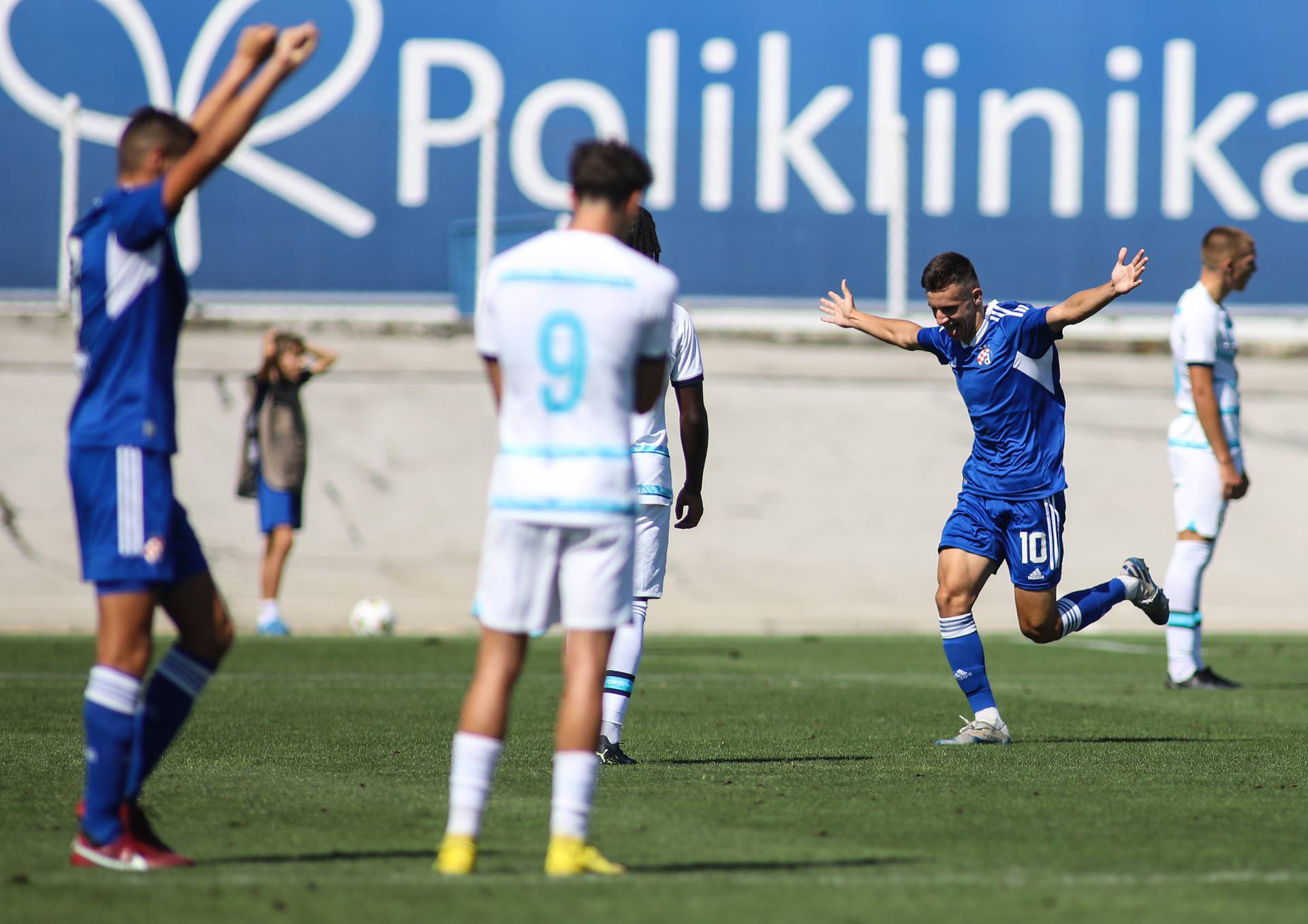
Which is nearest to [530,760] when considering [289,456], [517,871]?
[517,871]

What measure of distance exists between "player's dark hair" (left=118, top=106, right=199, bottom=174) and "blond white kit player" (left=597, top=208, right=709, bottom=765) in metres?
2.51

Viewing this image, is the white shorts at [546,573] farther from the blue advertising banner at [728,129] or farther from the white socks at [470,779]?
the blue advertising banner at [728,129]

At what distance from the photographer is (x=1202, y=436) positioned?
10.4 m

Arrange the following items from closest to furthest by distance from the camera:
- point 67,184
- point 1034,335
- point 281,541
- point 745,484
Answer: point 1034,335 < point 281,541 < point 67,184 < point 745,484

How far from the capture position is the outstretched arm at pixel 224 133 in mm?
4398

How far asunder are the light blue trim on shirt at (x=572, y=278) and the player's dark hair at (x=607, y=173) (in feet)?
0.75

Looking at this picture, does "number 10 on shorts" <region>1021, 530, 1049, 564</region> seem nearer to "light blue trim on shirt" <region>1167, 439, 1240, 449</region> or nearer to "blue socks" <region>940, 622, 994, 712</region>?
"blue socks" <region>940, 622, 994, 712</region>

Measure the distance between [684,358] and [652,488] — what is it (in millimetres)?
489

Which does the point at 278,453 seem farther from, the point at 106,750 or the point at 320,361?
the point at 106,750

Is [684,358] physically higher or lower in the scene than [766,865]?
higher

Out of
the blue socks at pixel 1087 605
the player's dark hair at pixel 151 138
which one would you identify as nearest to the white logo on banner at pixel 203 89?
the blue socks at pixel 1087 605

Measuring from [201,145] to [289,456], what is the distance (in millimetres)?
10117

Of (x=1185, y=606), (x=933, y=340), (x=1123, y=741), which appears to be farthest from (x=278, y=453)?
(x=1123, y=741)

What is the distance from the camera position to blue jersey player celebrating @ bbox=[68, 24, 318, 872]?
4500 millimetres
